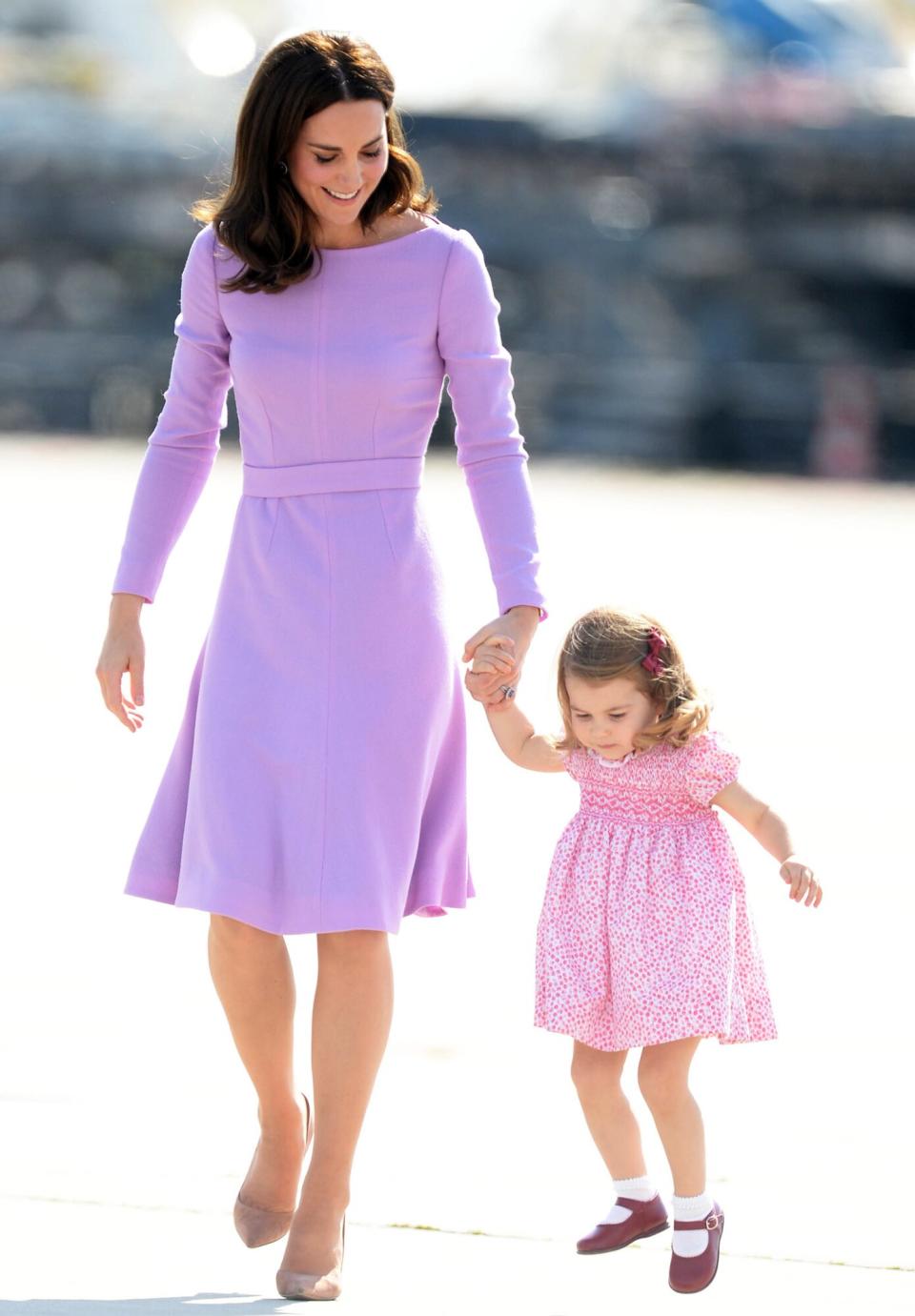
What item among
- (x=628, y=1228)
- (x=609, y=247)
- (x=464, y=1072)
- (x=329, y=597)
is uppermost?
(x=609, y=247)

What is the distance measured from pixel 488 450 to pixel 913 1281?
57.6 inches

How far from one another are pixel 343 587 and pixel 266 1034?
72 centimetres

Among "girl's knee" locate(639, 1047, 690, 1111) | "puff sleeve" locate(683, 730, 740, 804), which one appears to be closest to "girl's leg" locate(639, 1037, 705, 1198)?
"girl's knee" locate(639, 1047, 690, 1111)

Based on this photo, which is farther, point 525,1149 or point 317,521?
point 525,1149

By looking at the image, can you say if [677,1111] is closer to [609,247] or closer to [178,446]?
[178,446]

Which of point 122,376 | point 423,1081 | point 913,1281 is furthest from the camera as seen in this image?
point 122,376

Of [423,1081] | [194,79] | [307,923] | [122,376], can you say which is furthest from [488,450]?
[194,79]

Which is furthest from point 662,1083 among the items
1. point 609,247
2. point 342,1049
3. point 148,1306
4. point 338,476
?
point 609,247

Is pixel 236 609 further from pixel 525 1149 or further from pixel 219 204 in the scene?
pixel 525 1149

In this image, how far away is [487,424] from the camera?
135 inches

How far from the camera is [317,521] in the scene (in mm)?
3381

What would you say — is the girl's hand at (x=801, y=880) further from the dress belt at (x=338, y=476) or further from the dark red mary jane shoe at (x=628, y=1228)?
the dress belt at (x=338, y=476)

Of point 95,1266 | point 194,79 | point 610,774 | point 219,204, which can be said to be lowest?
point 95,1266

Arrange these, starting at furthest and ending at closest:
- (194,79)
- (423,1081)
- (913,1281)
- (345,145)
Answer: (194,79), (423,1081), (913,1281), (345,145)
